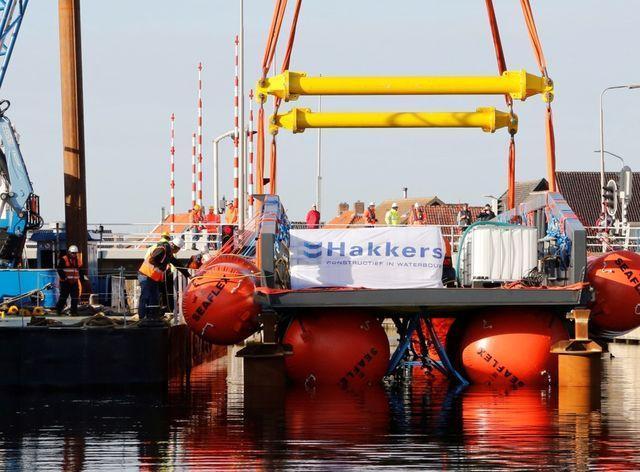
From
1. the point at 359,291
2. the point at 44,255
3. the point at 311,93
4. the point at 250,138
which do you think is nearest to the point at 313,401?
the point at 359,291

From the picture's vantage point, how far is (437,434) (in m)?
17.2

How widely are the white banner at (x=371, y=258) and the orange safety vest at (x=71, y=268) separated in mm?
6383

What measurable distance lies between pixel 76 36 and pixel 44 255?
17.1 ft

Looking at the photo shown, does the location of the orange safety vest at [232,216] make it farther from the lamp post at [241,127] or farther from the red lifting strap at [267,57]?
the red lifting strap at [267,57]

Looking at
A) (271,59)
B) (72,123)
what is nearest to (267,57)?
(271,59)

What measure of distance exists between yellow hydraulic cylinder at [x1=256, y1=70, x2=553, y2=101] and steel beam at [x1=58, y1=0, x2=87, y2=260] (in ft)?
23.5

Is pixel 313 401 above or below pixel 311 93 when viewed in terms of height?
below

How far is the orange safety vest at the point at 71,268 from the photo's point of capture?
27188 millimetres

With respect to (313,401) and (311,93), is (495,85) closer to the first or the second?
(311,93)

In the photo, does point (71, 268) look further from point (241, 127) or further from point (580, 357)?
point (241, 127)

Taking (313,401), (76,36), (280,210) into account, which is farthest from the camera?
(76,36)

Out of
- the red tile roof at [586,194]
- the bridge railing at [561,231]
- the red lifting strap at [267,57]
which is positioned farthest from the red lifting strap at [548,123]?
the red tile roof at [586,194]

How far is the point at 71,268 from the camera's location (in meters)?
27.5

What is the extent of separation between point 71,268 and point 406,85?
770 centimetres
